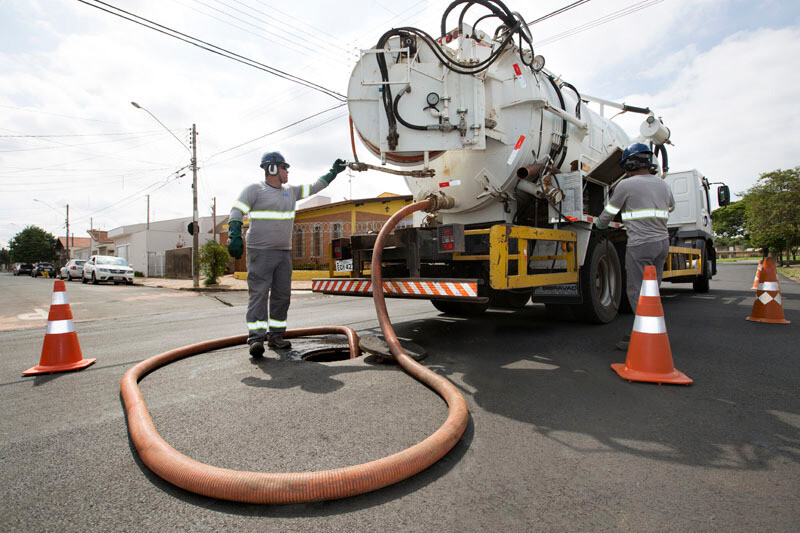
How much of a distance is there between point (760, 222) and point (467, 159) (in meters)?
33.4

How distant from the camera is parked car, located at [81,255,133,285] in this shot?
68.4 ft

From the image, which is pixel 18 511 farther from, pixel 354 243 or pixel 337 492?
pixel 354 243

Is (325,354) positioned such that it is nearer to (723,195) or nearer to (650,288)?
(650,288)

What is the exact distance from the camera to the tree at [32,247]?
209 ft

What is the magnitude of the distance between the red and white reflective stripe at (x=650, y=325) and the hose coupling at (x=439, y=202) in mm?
2393

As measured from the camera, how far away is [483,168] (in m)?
4.73

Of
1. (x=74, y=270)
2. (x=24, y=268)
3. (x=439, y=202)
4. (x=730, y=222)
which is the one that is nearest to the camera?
(x=439, y=202)

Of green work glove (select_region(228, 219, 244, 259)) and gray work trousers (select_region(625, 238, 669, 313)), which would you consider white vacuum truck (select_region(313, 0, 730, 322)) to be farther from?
green work glove (select_region(228, 219, 244, 259))

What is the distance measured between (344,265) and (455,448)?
329 cm

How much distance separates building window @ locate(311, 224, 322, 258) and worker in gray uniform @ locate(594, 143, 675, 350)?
58.8ft

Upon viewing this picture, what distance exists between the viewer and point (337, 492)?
1.66m

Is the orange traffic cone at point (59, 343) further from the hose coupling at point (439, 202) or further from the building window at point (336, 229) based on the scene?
the building window at point (336, 229)

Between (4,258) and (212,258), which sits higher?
(4,258)

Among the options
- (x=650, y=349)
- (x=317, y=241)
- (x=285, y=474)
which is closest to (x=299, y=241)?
(x=317, y=241)
